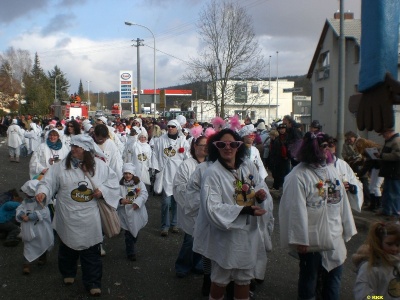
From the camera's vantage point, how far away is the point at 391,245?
3.59m

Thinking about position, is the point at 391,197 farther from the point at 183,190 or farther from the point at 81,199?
the point at 81,199

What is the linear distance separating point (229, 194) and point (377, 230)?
1.24 meters

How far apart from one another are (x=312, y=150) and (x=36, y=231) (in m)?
3.96

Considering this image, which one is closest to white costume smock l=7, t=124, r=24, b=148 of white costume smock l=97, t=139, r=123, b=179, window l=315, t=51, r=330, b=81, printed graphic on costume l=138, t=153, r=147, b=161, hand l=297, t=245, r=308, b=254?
printed graphic on costume l=138, t=153, r=147, b=161

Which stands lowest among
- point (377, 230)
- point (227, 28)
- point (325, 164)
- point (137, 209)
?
point (137, 209)

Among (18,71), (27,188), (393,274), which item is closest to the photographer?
(393,274)

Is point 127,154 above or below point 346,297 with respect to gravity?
above

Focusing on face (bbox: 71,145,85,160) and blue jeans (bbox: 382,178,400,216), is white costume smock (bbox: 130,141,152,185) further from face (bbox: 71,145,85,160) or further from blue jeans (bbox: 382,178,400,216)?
face (bbox: 71,145,85,160)

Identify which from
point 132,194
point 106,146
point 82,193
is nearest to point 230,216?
point 82,193

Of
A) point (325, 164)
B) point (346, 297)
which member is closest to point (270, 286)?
point (346, 297)

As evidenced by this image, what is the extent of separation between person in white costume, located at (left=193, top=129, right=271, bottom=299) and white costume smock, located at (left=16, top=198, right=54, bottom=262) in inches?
114

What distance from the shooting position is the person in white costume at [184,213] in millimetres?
6055

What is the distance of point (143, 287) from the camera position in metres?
5.98

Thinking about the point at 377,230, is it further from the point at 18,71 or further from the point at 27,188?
the point at 18,71
